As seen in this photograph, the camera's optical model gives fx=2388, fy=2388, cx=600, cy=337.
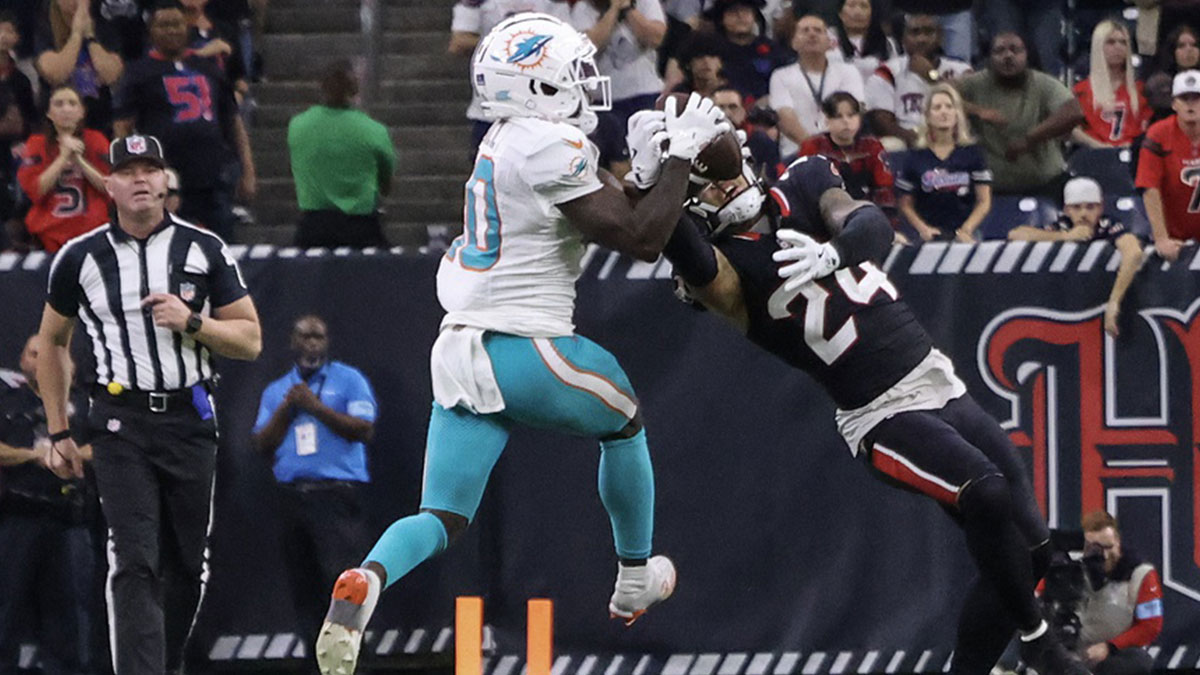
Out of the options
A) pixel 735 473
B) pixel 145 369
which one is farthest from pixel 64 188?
pixel 735 473

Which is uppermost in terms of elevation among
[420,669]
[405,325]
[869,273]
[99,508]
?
[869,273]

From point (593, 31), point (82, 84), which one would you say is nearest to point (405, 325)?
point (593, 31)

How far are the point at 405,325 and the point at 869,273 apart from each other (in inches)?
110

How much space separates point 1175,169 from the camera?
425 inches

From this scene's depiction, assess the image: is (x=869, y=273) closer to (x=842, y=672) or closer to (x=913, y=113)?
(x=842, y=672)

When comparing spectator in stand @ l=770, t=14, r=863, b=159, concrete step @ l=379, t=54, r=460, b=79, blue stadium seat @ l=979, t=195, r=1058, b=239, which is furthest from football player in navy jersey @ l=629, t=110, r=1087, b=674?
concrete step @ l=379, t=54, r=460, b=79

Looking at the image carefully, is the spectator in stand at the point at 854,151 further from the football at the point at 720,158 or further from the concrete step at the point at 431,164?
the football at the point at 720,158

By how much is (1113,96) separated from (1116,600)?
3568 millimetres

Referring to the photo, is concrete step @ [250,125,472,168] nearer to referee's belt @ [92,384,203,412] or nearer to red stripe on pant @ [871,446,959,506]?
referee's belt @ [92,384,203,412]

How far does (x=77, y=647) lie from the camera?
10.1 m

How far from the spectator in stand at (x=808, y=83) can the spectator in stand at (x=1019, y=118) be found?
2.15ft

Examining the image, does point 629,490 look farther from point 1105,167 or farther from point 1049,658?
point 1105,167

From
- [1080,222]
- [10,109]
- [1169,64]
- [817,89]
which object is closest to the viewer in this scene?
[1080,222]

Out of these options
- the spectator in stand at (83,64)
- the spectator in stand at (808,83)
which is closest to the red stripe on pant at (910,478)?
the spectator in stand at (808,83)
